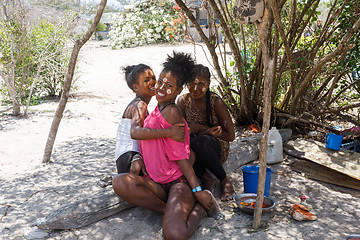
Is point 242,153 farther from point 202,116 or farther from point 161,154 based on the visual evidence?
point 161,154

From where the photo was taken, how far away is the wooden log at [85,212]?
276cm

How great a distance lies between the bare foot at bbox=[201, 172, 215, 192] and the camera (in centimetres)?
340

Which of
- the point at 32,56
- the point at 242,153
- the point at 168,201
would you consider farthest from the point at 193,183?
the point at 32,56

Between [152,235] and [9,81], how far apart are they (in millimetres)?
5731

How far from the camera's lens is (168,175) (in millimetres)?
2932

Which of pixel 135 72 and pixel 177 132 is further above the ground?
pixel 135 72

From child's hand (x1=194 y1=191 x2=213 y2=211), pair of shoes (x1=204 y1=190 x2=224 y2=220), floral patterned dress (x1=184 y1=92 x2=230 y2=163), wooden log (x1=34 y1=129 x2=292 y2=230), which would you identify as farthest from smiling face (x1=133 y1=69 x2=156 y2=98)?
pair of shoes (x1=204 y1=190 x2=224 y2=220)

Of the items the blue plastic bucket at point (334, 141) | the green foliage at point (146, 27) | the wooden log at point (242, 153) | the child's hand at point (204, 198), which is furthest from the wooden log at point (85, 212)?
the green foliage at point (146, 27)

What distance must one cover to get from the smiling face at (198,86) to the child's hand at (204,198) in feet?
3.58

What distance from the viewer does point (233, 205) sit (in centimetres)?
324

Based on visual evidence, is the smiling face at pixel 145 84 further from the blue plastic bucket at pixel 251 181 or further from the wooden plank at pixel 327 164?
the wooden plank at pixel 327 164

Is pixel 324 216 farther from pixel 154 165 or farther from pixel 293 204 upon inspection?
pixel 154 165

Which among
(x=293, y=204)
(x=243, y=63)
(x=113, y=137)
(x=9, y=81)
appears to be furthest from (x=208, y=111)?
(x=9, y=81)

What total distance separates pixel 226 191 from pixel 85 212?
1305mm
